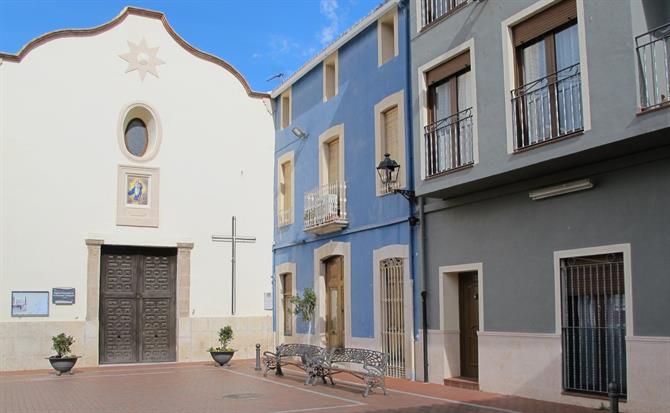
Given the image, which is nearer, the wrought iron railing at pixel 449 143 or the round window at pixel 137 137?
the wrought iron railing at pixel 449 143

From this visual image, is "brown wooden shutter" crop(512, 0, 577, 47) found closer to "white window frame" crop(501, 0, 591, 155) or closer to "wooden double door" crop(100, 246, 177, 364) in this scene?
"white window frame" crop(501, 0, 591, 155)

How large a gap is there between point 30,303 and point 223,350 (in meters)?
5.01

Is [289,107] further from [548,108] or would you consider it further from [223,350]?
[548,108]

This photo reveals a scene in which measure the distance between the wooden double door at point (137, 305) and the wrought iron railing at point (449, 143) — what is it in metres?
10.2

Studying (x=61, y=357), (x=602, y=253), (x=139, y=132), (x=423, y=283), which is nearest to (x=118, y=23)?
(x=139, y=132)

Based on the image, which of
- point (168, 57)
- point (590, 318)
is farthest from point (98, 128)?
point (590, 318)

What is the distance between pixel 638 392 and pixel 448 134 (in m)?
5.64

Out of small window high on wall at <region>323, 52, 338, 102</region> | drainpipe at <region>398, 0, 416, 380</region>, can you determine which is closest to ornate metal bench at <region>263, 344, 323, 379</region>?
drainpipe at <region>398, 0, 416, 380</region>

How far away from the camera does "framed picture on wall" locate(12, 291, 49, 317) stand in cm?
1941

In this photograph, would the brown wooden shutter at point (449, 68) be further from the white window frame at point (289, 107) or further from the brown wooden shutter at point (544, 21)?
the white window frame at point (289, 107)

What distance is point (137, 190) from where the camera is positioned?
2125 cm

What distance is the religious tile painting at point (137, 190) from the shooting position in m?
21.1

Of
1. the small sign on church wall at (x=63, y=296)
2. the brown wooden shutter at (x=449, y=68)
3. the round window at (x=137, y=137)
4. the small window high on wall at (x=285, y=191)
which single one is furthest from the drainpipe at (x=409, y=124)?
the small sign on church wall at (x=63, y=296)

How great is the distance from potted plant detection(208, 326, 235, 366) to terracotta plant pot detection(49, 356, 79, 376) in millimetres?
3498
